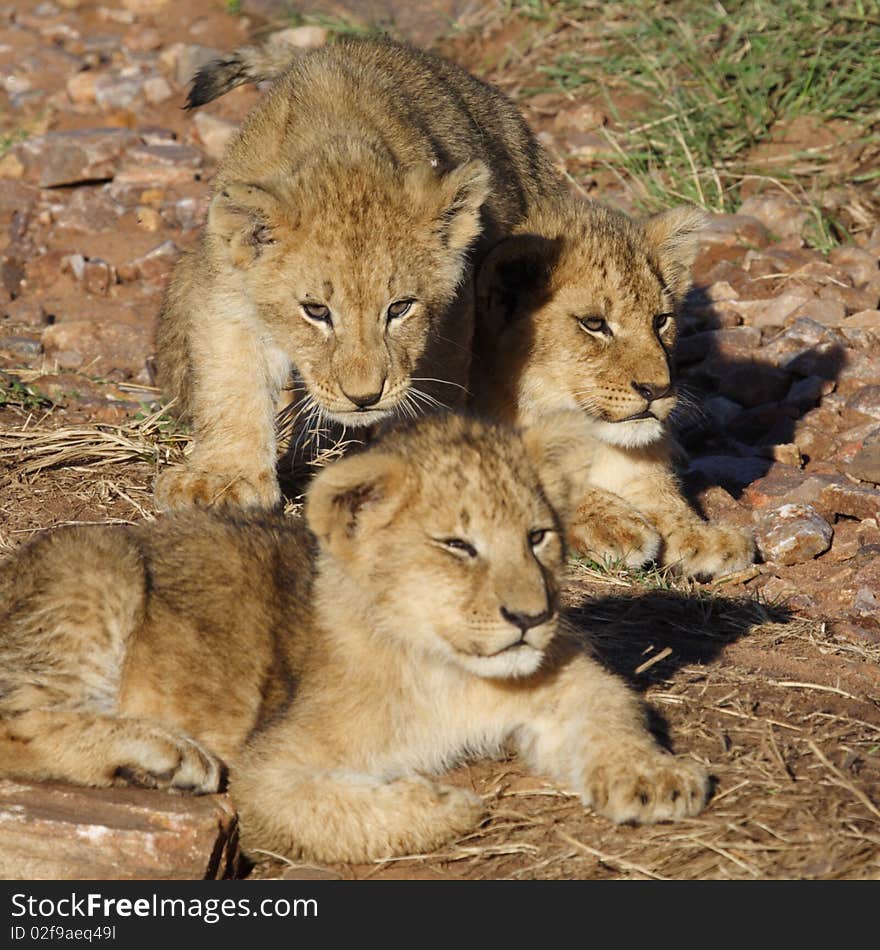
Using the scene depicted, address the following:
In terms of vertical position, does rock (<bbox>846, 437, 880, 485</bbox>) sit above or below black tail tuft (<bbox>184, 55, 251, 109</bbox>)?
below

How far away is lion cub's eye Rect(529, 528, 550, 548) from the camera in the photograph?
3859 millimetres

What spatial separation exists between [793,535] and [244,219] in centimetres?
250

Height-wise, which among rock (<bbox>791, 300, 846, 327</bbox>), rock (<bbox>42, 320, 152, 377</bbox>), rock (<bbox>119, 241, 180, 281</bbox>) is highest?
rock (<bbox>791, 300, 846, 327</bbox>)

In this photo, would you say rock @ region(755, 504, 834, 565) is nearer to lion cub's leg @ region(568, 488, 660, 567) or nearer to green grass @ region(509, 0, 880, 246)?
lion cub's leg @ region(568, 488, 660, 567)

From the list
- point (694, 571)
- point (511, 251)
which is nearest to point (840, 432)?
point (694, 571)

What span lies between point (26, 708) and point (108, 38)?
30.3 ft

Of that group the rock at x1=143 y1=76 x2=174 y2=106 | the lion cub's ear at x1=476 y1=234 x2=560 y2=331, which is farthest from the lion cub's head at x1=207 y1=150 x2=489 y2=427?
the rock at x1=143 y1=76 x2=174 y2=106

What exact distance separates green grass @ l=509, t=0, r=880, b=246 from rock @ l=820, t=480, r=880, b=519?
9.41 feet

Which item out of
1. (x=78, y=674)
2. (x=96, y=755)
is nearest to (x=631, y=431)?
(x=78, y=674)

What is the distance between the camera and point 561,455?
13.5ft

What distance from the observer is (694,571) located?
235 inches

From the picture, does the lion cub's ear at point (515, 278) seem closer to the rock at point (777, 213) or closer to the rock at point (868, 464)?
the rock at point (868, 464)

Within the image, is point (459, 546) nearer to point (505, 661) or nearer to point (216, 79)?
point (505, 661)

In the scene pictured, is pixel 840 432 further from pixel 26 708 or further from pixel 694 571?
pixel 26 708
